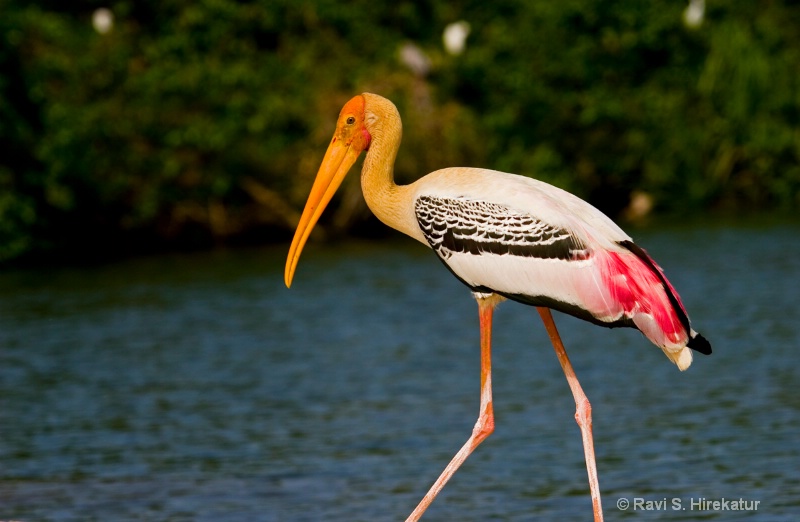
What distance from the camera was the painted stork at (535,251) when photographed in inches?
278

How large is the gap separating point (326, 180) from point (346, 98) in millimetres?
24037

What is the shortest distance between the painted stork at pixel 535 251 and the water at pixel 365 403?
2.35 m

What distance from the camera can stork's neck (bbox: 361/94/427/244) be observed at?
24.9 feet

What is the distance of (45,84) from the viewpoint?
30312mm

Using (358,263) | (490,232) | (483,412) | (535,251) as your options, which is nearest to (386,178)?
(490,232)

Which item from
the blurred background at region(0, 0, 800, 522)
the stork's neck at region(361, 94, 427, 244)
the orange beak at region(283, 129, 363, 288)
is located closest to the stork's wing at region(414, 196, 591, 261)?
the stork's neck at region(361, 94, 427, 244)

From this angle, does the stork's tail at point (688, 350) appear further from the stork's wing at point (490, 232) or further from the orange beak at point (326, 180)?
the orange beak at point (326, 180)

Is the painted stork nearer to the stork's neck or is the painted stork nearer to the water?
the stork's neck

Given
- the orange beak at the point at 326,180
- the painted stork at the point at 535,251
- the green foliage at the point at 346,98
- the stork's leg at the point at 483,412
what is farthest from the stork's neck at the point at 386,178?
the green foliage at the point at 346,98

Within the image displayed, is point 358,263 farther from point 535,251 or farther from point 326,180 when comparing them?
point 535,251

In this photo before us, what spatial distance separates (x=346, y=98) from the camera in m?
31.9

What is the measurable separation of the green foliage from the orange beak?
1988 cm

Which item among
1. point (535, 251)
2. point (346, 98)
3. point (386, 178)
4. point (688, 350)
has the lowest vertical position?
point (688, 350)

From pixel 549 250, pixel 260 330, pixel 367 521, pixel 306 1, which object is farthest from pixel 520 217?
pixel 306 1
